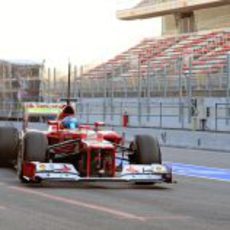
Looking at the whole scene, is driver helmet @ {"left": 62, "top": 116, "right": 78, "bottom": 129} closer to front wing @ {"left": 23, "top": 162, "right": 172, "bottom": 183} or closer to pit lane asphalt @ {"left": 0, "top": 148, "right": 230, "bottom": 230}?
pit lane asphalt @ {"left": 0, "top": 148, "right": 230, "bottom": 230}

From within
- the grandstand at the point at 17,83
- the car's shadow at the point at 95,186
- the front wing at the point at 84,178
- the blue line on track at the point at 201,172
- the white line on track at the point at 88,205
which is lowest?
the blue line on track at the point at 201,172

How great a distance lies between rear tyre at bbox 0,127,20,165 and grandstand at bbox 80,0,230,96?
17.5 meters

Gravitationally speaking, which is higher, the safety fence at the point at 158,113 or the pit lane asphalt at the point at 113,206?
the safety fence at the point at 158,113

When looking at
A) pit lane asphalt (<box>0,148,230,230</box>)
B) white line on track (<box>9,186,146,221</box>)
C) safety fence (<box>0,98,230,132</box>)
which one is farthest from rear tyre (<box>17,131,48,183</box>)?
safety fence (<box>0,98,230,132</box>)

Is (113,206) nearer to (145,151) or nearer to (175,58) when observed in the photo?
(145,151)

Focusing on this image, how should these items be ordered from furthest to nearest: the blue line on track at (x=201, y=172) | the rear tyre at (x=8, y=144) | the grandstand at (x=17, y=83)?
the grandstand at (x=17, y=83) < the blue line on track at (x=201, y=172) < the rear tyre at (x=8, y=144)

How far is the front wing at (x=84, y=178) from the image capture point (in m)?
12.9

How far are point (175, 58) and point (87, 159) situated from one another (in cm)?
3327

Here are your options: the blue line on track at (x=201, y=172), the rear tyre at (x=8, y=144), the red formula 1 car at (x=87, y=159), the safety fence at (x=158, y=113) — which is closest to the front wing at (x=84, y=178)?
the red formula 1 car at (x=87, y=159)

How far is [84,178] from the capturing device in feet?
42.7

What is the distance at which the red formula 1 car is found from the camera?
42.8 feet

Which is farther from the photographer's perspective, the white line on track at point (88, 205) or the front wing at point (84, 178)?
the front wing at point (84, 178)

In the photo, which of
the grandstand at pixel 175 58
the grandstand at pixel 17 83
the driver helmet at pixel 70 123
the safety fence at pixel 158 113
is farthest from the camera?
the grandstand at pixel 17 83

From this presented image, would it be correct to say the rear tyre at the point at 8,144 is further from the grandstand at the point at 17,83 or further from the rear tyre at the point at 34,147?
the grandstand at the point at 17,83
